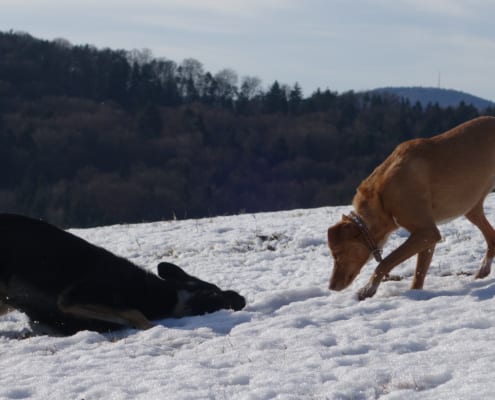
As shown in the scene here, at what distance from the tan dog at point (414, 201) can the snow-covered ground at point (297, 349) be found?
0.93 feet

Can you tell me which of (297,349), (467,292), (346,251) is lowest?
(297,349)

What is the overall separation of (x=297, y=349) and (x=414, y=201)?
A: 7.66 ft

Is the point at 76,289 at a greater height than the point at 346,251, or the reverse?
the point at 346,251

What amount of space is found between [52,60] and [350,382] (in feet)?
447

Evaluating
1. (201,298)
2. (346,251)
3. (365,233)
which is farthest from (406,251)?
(201,298)

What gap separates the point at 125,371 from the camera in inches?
191

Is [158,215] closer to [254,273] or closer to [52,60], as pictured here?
[52,60]

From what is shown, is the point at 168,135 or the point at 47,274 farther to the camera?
the point at 168,135

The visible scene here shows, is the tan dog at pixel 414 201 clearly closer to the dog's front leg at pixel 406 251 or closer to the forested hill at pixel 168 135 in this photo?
the dog's front leg at pixel 406 251

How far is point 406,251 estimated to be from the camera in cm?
680

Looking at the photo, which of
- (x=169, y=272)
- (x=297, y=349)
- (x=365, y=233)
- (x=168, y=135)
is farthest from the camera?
(x=168, y=135)

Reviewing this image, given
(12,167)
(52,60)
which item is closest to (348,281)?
(12,167)

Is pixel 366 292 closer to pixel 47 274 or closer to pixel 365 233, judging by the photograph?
pixel 365 233

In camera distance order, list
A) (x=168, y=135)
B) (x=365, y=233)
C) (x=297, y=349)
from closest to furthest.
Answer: (x=297, y=349), (x=365, y=233), (x=168, y=135)
